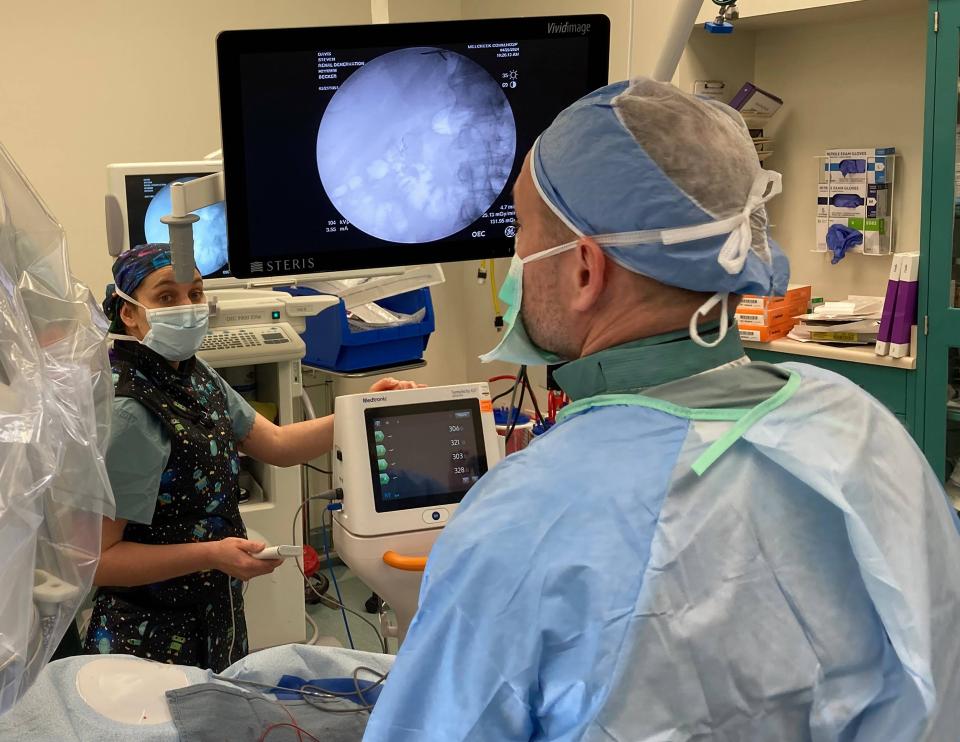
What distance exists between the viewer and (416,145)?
1.62 metres

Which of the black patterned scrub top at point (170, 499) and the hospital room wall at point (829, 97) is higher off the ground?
the hospital room wall at point (829, 97)

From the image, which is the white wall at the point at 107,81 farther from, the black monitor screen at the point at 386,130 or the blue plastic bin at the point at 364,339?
the black monitor screen at the point at 386,130

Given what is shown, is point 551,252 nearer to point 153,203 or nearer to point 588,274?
point 588,274

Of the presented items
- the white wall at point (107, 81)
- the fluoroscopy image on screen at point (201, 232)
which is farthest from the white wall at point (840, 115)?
the fluoroscopy image on screen at point (201, 232)

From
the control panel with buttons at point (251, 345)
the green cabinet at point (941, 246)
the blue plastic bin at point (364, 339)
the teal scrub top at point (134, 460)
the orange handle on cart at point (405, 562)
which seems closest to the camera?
the orange handle on cart at point (405, 562)

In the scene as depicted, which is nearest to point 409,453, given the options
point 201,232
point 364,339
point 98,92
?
point 201,232

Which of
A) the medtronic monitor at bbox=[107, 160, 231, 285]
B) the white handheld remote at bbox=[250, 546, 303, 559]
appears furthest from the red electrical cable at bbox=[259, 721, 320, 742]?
the medtronic monitor at bbox=[107, 160, 231, 285]

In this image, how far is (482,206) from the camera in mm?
1667

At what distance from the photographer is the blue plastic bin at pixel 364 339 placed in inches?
132

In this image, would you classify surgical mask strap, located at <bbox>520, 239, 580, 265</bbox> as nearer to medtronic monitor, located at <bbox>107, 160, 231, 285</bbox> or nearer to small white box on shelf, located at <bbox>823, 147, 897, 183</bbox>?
medtronic monitor, located at <bbox>107, 160, 231, 285</bbox>

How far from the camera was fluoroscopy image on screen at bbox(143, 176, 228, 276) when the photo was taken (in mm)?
2971

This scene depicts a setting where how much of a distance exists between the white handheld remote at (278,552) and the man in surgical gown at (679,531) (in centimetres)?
73

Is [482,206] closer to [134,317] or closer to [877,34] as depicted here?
[134,317]

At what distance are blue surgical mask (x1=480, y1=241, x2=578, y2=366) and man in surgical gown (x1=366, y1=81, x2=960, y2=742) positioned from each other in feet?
0.26
